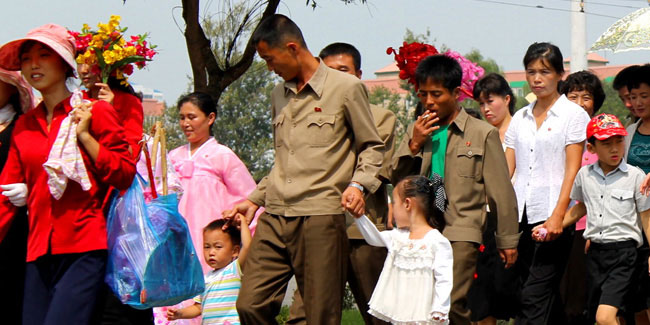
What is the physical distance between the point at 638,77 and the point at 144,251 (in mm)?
4026

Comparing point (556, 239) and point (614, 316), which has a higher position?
point (556, 239)

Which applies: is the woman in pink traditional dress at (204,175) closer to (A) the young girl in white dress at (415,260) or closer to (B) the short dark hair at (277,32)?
(A) the young girl in white dress at (415,260)

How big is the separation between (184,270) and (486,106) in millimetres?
3823

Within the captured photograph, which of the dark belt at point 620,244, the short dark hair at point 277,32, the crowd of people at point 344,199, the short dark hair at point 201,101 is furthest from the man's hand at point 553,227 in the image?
the short dark hair at point 201,101

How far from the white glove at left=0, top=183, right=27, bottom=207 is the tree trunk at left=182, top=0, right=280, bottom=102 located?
3.17m

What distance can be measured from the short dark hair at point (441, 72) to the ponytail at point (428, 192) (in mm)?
593

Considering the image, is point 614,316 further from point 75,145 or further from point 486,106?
point 75,145

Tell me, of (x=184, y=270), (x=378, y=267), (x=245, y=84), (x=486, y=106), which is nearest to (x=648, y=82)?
(x=486, y=106)

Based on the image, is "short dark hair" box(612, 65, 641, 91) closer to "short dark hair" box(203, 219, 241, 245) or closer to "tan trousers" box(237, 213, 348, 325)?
"tan trousers" box(237, 213, 348, 325)

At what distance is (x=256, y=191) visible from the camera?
661 cm

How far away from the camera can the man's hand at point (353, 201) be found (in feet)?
19.1

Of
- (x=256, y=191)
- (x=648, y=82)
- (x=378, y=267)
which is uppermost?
(x=648, y=82)

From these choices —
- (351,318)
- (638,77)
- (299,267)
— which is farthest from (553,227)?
(351,318)

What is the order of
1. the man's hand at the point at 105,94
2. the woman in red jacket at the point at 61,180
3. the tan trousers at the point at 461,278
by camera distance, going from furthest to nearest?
the tan trousers at the point at 461,278 → the man's hand at the point at 105,94 → the woman in red jacket at the point at 61,180
